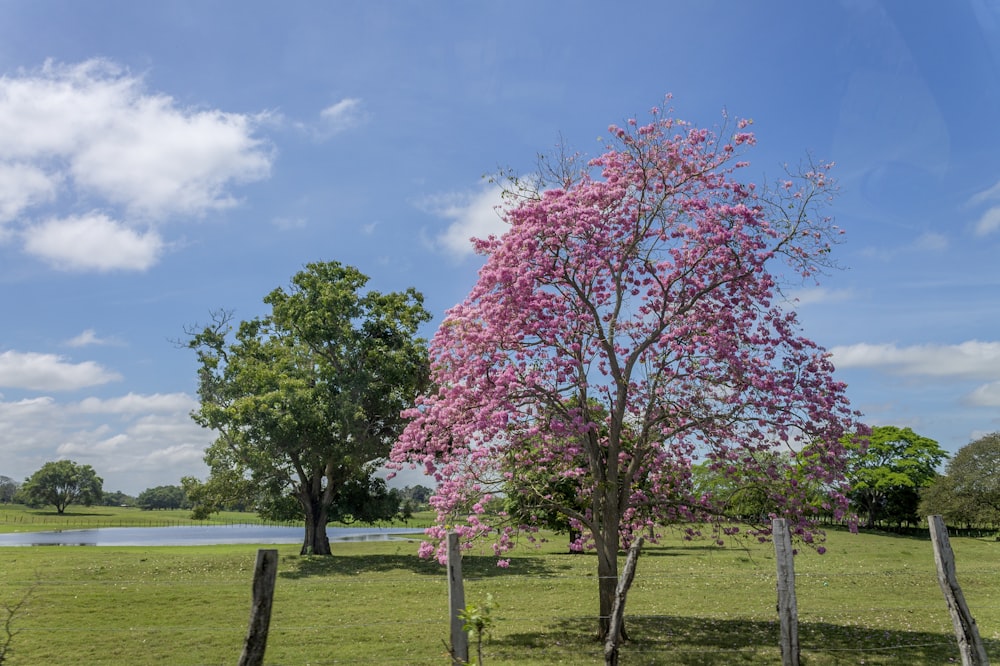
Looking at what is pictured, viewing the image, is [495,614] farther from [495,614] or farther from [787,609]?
[787,609]

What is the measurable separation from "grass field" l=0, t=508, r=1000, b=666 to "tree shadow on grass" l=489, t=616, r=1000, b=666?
5 cm

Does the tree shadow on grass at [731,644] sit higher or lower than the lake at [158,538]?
higher

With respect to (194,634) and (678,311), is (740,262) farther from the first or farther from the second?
(194,634)

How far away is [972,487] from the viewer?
66.4m

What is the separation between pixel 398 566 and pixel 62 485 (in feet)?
562

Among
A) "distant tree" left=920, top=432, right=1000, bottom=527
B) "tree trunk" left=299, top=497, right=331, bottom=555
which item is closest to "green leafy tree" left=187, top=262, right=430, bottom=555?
"tree trunk" left=299, top=497, right=331, bottom=555

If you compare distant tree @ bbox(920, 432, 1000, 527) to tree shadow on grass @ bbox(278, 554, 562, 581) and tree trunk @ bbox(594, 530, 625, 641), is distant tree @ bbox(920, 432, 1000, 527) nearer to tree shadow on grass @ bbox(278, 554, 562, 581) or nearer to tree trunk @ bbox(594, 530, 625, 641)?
tree shadow on grass @ bbox(278, 554, 562, 581)

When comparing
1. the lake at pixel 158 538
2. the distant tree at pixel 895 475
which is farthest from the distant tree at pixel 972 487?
the lake at pixel 158 538

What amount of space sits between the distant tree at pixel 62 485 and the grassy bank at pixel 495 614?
516 ft

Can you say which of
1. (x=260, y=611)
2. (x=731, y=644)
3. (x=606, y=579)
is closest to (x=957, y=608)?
(x=731, y=644)

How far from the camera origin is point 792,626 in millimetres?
10930

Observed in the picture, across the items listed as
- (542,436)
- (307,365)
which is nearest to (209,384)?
(307,365)

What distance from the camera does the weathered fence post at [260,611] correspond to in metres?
8.77

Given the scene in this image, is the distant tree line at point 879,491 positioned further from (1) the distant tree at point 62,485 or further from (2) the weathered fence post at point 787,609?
(1) the distant tree at point 62,485
